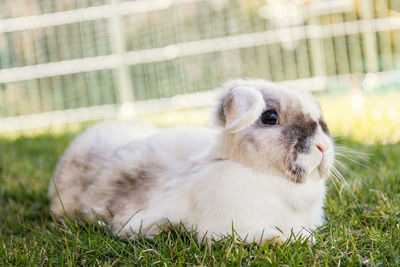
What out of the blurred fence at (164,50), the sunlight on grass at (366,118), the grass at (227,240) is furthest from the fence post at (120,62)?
the grass at (227,240)

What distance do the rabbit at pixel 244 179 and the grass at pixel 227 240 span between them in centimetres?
7

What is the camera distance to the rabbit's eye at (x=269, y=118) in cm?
189

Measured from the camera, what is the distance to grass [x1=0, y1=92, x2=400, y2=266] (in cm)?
173

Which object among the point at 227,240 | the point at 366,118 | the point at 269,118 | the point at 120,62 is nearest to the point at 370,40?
the point at 366,118

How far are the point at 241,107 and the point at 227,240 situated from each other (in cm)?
51

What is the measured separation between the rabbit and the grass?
7cm

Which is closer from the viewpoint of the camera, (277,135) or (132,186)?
(277,135)

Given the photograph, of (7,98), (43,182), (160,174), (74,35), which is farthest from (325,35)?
(160,174)

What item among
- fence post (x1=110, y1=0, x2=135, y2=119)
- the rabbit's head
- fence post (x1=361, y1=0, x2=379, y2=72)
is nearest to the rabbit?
the rabbit's head

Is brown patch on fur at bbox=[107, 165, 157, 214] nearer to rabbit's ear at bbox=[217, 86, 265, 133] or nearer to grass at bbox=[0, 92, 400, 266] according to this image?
grass at bbox=[0, 92, 400, 266]

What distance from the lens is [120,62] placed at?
25.7 ft

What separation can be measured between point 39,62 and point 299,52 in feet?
14.4

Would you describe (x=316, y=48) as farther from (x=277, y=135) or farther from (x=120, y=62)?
(x=277, y=135)

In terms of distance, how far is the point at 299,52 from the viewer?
26.3ft
